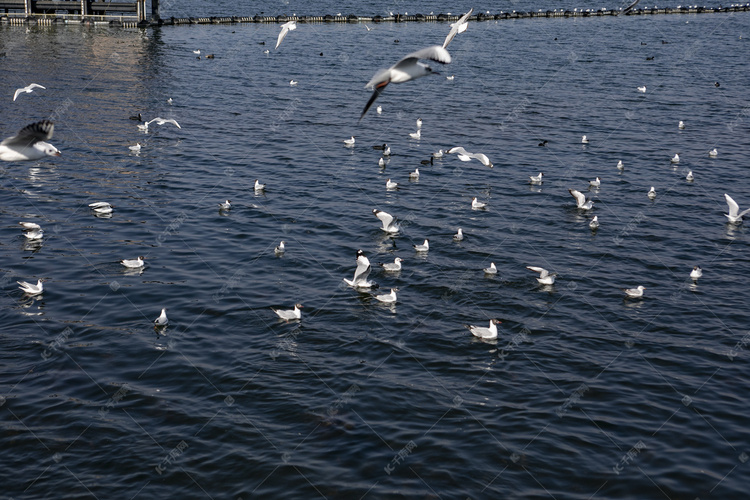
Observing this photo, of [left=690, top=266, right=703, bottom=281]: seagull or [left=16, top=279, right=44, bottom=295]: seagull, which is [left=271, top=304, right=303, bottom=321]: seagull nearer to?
[left=16, top=279, right=44, bottom=295]: seagull

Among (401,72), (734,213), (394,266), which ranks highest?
(401,72)

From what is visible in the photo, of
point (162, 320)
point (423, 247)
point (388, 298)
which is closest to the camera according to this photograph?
point (162, 320)

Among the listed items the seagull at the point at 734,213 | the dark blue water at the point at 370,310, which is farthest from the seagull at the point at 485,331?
the seagull at the point at 734,213

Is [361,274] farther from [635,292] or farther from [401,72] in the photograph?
[635,292]

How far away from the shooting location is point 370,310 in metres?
24.3

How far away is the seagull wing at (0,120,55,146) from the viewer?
1752 centimetres

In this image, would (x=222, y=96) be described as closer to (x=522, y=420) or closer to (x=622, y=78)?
(x=622, y=78)

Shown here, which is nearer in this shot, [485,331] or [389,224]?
[485,331]

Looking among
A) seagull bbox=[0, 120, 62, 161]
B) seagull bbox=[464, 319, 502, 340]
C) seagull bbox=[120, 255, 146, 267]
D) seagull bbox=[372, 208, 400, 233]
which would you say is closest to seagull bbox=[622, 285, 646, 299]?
seagull bbox=[464, 319, 502, 340]

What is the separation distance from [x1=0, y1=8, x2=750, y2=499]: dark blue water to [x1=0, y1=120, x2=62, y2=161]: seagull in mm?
5877

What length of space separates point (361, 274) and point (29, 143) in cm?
1131

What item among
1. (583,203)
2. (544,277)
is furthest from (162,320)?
(583,203)

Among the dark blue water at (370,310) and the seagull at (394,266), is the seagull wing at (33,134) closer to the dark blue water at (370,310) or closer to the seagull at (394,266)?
the dark blue water at (370,310)

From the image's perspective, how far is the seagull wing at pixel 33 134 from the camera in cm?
1752
